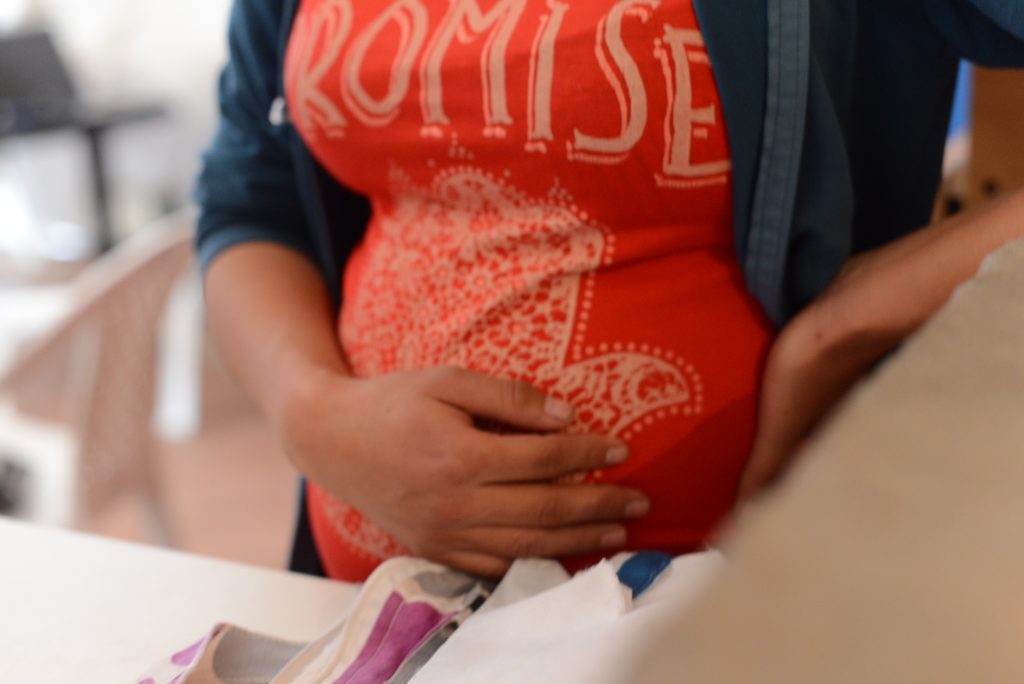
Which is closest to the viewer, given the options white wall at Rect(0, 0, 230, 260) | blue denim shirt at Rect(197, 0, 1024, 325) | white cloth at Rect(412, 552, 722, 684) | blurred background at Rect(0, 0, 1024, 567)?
white cloth at Rect(412, 552, 722, 684)

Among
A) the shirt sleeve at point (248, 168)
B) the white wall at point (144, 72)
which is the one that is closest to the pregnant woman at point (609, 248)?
the shirt sleeve at point (248, 168)

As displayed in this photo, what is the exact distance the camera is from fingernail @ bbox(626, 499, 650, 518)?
572 mm

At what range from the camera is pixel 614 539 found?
1.87 ft

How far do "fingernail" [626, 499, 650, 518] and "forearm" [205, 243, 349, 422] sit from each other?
0.20 m

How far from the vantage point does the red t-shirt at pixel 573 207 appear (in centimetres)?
53

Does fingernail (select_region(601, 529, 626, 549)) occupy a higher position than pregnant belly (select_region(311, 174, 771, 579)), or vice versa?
pregnant belly (select_region(311, 174, 771, 579))

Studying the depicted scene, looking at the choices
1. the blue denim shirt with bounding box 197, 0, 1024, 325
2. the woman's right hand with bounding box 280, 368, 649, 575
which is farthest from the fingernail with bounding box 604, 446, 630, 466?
the blue denim shirt with bounding box 197, 0, 1024, 325

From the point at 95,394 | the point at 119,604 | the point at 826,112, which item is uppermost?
the point at 826,112

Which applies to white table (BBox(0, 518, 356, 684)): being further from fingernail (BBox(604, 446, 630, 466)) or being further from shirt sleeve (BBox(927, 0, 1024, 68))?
shirt sleeve (BBox(927, 0, 1024, 68))

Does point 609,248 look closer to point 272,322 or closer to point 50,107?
point 272,322

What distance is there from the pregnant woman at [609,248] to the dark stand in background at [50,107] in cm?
281

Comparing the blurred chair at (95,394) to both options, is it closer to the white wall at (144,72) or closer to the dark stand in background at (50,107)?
the dark stand in background at (50,107)

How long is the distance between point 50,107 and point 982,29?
327 centimetres

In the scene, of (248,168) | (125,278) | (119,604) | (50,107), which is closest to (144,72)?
(50,107)
